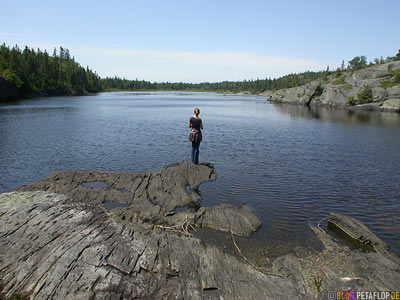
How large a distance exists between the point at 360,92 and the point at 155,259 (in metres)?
98.3

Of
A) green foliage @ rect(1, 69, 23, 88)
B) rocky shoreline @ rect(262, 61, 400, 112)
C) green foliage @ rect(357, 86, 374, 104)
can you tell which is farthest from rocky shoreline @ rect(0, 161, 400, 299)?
green foliage @ rect(1, 69, 23, 88)

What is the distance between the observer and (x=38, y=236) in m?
8.19

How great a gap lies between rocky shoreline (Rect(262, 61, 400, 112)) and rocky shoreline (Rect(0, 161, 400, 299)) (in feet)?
264

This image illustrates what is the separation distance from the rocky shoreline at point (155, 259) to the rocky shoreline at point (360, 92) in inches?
3168

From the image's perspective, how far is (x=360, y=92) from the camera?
282 ft

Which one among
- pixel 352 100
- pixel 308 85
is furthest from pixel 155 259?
pixel 308 85

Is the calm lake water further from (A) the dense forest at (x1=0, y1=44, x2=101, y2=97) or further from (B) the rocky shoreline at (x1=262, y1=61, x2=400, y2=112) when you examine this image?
(A) the dense forest at (x1=0, y1=44, x2=101, y2=97)

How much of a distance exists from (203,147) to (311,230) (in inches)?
631

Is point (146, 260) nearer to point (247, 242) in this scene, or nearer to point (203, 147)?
point (247, 242)

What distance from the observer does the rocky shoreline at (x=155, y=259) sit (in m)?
6.67

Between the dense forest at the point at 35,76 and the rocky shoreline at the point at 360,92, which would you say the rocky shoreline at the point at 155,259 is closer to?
the rocky shoreline at the point at 360,92

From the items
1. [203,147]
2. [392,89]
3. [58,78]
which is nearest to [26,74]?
[58,78]

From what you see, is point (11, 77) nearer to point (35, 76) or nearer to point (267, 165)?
point (35, 76)

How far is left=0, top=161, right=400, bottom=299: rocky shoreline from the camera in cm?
667
